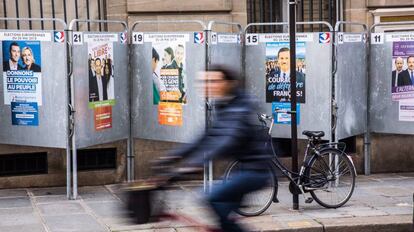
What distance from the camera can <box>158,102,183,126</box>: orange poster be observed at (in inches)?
380

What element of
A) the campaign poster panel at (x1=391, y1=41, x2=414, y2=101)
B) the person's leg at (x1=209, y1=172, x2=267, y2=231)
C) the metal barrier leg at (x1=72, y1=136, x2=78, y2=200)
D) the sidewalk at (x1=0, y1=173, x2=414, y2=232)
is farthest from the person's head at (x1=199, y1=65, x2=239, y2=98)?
the campaign poster panel at (x1=391, y1=41, x2=414, y2=101)

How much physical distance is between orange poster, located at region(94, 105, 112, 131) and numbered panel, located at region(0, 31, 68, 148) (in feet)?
1.65

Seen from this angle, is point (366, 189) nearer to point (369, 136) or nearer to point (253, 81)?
point (369, 136)

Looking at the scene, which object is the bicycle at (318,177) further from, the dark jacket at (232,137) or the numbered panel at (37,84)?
the dark jacket at (232,137)

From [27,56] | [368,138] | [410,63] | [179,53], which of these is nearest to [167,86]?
[179,53]

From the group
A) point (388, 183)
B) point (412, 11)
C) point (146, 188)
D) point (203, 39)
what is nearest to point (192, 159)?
point (146, 188)

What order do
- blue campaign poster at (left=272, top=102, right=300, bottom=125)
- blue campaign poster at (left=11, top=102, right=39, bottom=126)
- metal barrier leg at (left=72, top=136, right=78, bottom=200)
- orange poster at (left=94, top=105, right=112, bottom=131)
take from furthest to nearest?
blue campaign poster at (left=272, top=102, right=300, bottom=125), orange poster at (left=94, top=105, right=112, bottom=131), blue campaign poster at (left=11, top=102, right=39, bottom=126), metal barrier leg at (left=72, top=136, right=78, bottom=200)

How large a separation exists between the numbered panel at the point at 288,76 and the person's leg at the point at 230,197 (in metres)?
4.57

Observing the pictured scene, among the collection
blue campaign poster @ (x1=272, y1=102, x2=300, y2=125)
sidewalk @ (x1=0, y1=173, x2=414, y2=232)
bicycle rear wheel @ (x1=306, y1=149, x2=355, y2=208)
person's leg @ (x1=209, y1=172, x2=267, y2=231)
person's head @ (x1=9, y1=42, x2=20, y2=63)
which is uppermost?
person's head @ (x1=9, y1=42, x2=20, y2=63)

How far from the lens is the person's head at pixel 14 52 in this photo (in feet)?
30.0

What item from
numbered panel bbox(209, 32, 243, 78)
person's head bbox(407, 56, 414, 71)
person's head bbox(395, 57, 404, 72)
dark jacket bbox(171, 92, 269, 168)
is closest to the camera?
dark jacket bbox(171, 92, 269, 168)

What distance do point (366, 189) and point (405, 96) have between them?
5.63 ft

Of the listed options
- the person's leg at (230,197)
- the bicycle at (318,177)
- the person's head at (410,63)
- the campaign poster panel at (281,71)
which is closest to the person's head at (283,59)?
the campaign poster panel at (281,71)

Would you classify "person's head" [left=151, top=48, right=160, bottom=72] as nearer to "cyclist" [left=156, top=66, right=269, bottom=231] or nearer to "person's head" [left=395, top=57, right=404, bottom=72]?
"person's head" [left=395, top=57, right=404, bottom=72]
